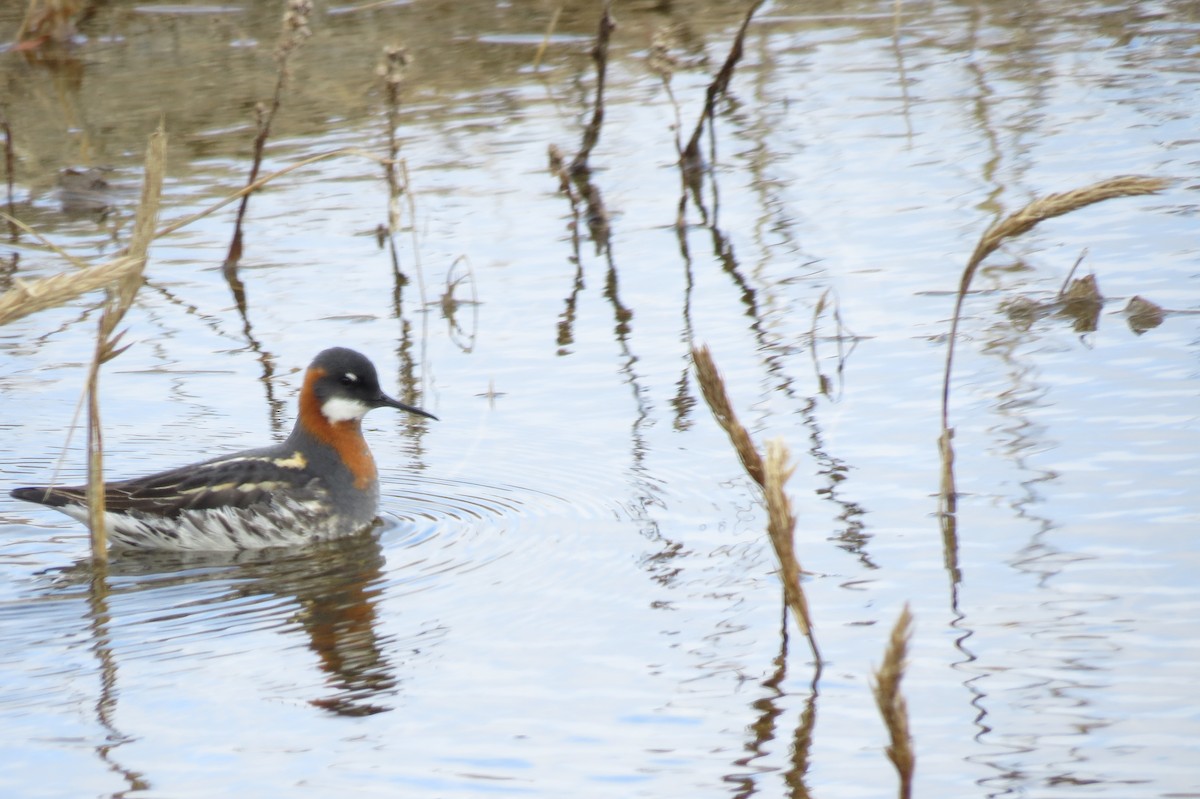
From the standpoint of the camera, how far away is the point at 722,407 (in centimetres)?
561

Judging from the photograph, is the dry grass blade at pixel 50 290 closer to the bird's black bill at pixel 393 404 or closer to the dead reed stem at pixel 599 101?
the bird's black bill at pixel 393 404

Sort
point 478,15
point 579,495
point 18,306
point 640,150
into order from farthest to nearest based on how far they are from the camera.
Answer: point 478,15 → point 640,150 → point 579,495 → point 18,306

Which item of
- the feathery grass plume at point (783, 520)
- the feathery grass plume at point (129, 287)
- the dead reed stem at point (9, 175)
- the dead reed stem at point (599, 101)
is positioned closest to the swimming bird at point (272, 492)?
the feathery grass plume at point (129, 287)

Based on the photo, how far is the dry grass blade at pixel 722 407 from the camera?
550 centimetres

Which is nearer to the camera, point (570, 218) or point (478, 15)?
point (570, 218)

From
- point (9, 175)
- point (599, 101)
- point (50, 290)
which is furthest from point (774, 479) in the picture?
point (9, 175)

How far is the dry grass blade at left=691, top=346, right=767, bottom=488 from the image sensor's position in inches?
217

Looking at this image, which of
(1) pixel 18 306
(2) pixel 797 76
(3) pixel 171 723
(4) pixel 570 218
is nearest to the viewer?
(1) pixel 18 306

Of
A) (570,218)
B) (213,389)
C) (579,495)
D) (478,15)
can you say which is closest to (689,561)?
(579,495)

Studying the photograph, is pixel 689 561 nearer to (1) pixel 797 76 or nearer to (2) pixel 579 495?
(2) pixel 579 495

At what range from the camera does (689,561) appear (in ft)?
23.4

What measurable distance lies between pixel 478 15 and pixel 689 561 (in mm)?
12406

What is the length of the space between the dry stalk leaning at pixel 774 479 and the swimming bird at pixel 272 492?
299 centimetres

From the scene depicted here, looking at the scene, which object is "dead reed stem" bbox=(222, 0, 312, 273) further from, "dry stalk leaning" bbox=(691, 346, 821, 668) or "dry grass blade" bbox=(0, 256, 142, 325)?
"dry stalk leaning" bbox=(691, 346, 821, 668)
